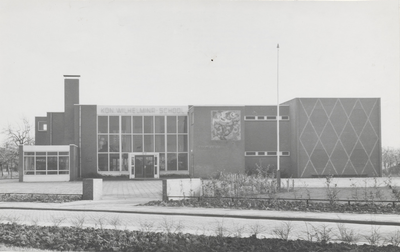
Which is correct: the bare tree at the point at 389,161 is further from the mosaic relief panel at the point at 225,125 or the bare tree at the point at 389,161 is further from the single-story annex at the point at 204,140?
the mosaic relief panel at the point at 225,125

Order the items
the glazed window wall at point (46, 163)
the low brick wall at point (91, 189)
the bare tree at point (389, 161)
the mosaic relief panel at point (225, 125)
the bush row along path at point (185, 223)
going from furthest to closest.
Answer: the bare tree at point (389, 161) → the mosaic relief panel at point (225, 125) → the glazed window wall at point (46, 163) → the low brick wall at point (91, 189) → the bush row along path at point (185, 223)

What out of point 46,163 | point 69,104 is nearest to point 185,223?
point 46,163

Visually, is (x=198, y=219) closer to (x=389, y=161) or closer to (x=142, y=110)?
(x=142, y=110)

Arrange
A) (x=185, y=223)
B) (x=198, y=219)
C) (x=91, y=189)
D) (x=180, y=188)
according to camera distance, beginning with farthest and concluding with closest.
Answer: (x=91, y=189), (x=180, y=188), (x=198, y=219), (x=185, y=223)

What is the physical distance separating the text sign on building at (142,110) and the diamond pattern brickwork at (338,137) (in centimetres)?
1244

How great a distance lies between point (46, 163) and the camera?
39719mm

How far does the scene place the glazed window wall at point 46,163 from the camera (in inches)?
1551

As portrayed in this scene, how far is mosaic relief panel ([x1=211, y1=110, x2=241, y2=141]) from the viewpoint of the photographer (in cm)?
4016

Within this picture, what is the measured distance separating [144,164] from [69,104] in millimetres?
10643

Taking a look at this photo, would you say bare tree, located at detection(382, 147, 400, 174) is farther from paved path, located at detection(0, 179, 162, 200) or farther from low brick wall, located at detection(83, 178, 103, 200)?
low brick wall, located at detection(83, 178, 103, 200)

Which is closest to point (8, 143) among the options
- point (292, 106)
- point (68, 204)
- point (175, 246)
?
point (292, 106)

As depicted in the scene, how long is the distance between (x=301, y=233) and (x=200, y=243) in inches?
121

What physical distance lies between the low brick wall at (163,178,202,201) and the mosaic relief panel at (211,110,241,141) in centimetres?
2114

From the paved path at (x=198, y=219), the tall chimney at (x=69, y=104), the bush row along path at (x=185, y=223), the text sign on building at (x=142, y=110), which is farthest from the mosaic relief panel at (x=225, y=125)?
the bush row along path at (x=185, y=223)
